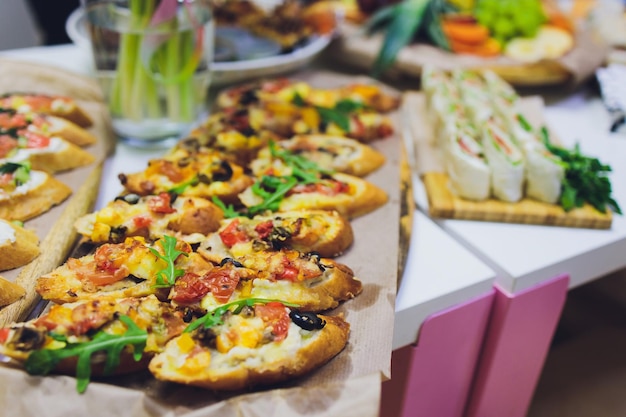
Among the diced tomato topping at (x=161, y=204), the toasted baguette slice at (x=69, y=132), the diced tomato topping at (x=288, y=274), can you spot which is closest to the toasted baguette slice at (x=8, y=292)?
the diced tomato topping at (x=161, y=204)

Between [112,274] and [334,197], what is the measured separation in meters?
0.70

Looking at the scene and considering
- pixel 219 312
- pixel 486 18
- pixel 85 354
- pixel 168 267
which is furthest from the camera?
pixel 486 18

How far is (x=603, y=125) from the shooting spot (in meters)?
2.58

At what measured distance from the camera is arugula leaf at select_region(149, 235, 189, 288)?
1.32m

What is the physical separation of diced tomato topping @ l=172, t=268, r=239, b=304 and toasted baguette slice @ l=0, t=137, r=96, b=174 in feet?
2.68

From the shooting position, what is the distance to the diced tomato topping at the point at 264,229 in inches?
59.9

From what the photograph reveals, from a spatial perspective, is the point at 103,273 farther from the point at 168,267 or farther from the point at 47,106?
the point at 47,106

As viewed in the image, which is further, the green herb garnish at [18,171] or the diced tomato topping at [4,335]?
the green herb garnish at [18,171]

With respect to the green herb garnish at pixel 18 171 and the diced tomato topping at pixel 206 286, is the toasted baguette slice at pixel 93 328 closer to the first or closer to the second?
the diced tomato topping at pixel 206 286

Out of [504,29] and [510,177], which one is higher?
[504,29]

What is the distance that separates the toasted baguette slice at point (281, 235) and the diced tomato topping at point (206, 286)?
0.14 meters

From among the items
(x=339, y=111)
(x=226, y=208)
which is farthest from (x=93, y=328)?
(x=339, y=111)

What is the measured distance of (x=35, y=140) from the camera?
188 centimetres

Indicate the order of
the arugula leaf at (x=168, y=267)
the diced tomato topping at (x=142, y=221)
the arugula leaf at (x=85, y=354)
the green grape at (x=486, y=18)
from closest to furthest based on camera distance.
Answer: the arugula leaf at (x=85, y=354) < the arugula leaf at (x=168, y=267) < the diced tomato topping at (x=142, y=221) < the green grape at (x=486, y=18)
